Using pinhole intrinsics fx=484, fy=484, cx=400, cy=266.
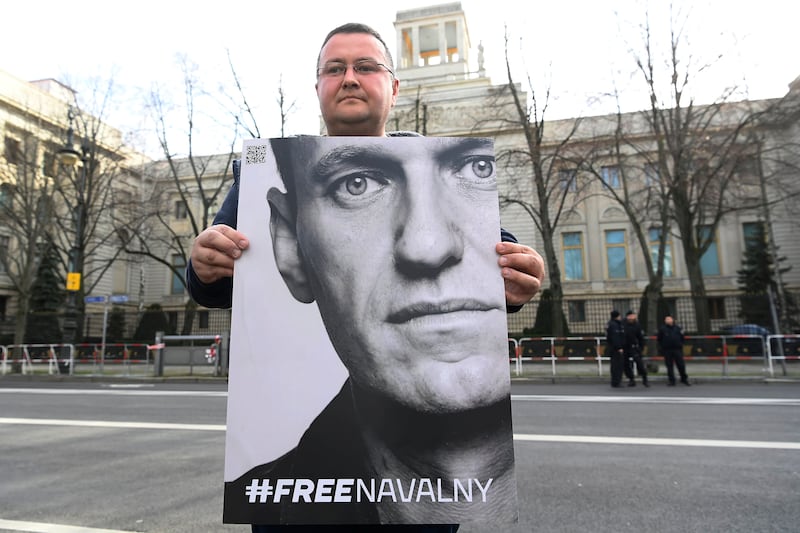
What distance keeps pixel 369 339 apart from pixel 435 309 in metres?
0.17

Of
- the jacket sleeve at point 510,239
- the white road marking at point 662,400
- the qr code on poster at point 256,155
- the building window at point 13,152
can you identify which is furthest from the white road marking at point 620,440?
the building window at point 13,152

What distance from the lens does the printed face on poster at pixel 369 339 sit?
1070mm

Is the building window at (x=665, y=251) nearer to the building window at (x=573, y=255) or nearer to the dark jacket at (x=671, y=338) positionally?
the building window at (x=573, y=255)

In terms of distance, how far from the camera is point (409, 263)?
3.78 ft

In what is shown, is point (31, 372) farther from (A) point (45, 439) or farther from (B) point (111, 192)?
(A) point (45, 439)

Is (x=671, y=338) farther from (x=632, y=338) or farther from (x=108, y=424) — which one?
(x=108, y=424)

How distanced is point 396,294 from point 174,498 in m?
3.96

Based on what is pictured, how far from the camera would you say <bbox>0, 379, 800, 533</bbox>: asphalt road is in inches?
141

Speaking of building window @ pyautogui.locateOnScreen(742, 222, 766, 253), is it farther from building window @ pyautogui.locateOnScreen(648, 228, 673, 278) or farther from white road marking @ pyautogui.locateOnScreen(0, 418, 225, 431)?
white road marking @ pyautogui.locateOnScreen(0, 418, 225, 431)

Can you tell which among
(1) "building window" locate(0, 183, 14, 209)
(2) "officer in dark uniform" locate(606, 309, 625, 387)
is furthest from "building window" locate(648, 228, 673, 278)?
(1) "building window" locate(0, 183, 14, 209)

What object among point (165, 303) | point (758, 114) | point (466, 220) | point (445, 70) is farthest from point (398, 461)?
point (445, 70)

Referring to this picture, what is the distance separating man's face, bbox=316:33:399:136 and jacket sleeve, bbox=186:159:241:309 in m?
0.33

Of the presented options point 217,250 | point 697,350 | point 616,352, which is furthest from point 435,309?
point 697,350

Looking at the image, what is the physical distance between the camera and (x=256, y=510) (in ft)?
3.48
